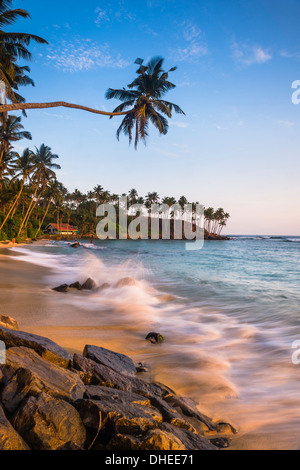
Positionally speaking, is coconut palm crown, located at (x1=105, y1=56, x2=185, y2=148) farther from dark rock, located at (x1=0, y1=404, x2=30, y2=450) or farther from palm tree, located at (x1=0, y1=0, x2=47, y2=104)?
dark rock, located at (x1=0, y1=404, x2=30, y2=450)

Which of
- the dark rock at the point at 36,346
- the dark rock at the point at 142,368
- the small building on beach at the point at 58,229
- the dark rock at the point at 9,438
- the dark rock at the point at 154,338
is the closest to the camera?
the dark rock at the point at 9,438

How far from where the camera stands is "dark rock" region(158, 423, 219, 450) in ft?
8.53

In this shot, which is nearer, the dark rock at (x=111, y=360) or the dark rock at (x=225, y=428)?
the dark rock at (x=225, y=428)

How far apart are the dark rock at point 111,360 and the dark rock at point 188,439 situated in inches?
55.7

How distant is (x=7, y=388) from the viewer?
8.62ft

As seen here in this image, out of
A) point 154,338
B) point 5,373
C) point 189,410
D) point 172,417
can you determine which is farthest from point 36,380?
point 154,338

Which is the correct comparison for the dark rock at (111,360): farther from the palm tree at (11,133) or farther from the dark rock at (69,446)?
the palm tree at (11,133)

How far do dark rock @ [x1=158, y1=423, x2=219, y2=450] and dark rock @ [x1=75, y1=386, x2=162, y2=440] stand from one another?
0.12 m

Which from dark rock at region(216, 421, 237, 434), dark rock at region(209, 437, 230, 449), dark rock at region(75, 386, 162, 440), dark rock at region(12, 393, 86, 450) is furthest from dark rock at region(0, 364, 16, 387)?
dark rock at region(216, 421, 237, 434)

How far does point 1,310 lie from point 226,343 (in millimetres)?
5982

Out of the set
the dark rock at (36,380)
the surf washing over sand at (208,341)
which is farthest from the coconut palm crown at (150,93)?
the dark rock at (36,380)

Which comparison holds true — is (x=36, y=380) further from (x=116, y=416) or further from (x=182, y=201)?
(x=182, y=201)

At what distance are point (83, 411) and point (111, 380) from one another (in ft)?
3.11

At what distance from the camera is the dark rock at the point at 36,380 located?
2613 mm
